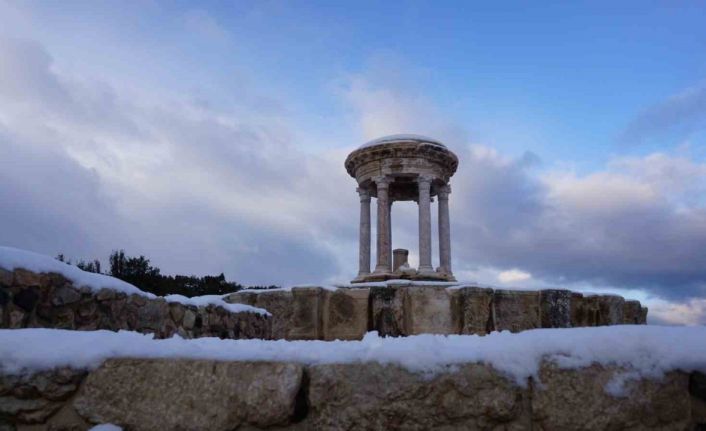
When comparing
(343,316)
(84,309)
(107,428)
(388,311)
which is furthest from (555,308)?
(107,428)

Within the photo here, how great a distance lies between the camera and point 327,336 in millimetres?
8266

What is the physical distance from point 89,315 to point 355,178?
13602 millimetres

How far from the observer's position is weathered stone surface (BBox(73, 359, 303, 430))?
1740 mm

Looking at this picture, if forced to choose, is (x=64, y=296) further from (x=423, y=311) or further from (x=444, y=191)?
(x=444, y=191)

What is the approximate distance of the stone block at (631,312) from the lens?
395 inches

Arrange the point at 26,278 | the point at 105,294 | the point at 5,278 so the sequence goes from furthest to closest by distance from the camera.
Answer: the point at 105,294 < the point at 26,278 < the point at 5,278

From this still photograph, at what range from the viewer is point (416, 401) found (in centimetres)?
170

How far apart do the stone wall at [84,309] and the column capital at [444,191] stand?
12158 mm

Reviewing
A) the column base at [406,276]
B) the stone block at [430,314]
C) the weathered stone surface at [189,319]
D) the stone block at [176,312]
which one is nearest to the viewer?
the stone block at [176,312]

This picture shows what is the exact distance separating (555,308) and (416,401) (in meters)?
7.91

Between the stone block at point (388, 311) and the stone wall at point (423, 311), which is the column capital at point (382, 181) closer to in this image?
the stone wall at point (423, 311)

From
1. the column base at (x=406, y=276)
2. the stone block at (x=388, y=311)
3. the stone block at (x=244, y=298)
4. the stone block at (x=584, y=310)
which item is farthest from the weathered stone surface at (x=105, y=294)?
the column base at (x=406, y=276)

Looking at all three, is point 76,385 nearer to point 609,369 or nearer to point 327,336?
point 609,369

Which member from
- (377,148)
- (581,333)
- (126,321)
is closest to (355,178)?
(377,148)
